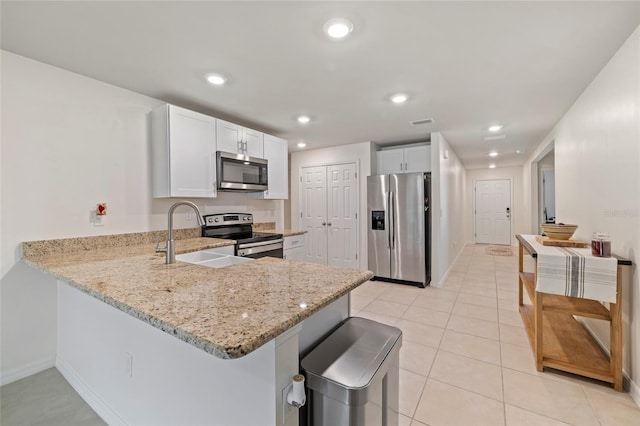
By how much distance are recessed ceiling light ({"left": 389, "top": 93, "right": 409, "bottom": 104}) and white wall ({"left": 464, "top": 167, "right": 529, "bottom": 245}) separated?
6196 millimetres

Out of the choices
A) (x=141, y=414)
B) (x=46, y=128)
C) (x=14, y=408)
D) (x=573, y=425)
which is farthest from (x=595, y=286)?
(x=46, y=128)

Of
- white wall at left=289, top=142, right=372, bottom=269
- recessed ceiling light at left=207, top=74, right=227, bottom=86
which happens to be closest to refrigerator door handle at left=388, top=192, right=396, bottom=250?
white wall at left=289, top=142, right=372, bottom=269

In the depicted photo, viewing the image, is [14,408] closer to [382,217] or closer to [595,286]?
[595,286]

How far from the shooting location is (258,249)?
3.03m

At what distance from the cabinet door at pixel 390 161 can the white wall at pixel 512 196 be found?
440 centimetres

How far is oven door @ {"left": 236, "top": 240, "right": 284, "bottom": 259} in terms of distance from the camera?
2.83 m

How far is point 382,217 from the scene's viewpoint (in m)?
4.42

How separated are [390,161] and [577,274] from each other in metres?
3.19

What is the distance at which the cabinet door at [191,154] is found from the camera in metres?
2.59

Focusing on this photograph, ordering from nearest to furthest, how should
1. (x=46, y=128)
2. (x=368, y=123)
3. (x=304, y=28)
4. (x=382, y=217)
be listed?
(x=304, y=28) → (x=46, y=128) → (x=368, y=123) → (x=382, y=217)

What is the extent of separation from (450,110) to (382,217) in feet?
6.17

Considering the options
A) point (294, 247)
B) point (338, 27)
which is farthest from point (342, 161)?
point (338, 27)

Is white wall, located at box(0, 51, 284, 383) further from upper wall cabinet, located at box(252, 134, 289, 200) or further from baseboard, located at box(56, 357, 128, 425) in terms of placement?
upper wall cabinet, located at box(252, 134, 289, 200)

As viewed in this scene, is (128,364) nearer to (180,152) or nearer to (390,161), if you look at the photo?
(180,152)
